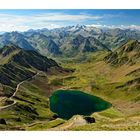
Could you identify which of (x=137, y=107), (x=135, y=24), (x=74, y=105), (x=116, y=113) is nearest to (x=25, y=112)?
(x=74, y=105)

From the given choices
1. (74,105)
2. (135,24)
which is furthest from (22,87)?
(135,24)
